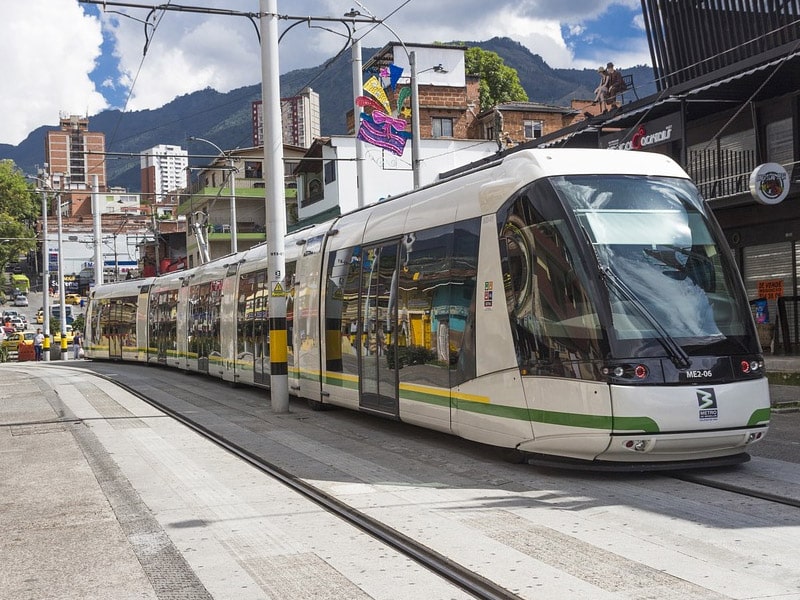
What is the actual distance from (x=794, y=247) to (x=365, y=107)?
10.5 meters

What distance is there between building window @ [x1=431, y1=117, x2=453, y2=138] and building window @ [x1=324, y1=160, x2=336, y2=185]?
723 cm

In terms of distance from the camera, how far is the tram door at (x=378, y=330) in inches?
502

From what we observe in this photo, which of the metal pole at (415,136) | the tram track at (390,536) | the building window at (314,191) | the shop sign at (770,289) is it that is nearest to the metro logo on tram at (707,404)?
the tram track at (390,536)

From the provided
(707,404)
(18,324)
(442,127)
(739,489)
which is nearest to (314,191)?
(442,127)

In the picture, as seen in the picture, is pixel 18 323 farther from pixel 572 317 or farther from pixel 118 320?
pixel 572 317

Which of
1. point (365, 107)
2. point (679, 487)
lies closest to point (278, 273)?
point (365, 107)

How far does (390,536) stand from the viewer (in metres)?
7.17

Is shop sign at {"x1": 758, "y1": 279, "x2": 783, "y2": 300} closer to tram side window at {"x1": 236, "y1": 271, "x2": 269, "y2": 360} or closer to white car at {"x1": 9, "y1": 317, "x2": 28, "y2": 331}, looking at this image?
tram side window at {"x1": 236, "y1": 271, "x2": 269, "y2": 360}

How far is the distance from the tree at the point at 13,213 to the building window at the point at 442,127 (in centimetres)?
2915

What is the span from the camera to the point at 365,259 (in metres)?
13.8

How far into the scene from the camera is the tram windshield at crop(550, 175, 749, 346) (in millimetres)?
8867

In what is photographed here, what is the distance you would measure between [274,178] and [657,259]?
8.94 meters

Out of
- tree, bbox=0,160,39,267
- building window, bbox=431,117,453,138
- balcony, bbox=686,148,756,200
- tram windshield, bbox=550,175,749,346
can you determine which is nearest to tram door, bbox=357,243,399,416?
tram windshield, bbox=550,175,749,346

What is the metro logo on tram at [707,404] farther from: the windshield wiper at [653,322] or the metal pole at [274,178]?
the metal pole at [274,178]
